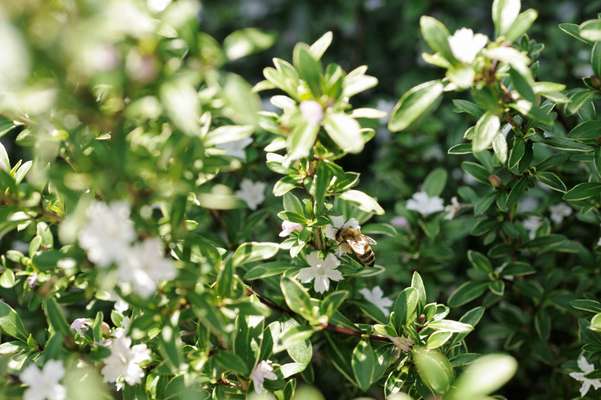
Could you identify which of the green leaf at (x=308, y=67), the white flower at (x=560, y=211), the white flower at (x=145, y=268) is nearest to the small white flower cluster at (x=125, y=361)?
the white flower at (x=145, y=268)

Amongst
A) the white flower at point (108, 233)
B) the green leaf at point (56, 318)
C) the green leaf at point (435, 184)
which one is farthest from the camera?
the green leaf at point (435, 184)

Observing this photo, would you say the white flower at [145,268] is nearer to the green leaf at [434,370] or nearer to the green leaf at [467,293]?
the green leaf at [434,370]

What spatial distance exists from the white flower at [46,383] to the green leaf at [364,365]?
0.51 m

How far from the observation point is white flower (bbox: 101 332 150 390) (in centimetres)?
122

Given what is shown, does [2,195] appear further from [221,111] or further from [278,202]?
[278,202]

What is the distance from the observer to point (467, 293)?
5.66ft

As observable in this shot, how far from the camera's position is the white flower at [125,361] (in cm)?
122

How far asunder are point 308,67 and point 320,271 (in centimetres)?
47

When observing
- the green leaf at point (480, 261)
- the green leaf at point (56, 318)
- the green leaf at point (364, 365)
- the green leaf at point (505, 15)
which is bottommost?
the green leaf at point (480, 261)

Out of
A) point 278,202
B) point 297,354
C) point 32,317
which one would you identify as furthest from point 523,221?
point 32,317

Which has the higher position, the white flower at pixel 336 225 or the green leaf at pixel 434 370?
the white flower at pixel 336 225

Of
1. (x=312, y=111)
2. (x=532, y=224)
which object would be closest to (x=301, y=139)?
(x=312, y=111)

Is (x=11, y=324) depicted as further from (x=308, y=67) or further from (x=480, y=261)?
(x=480, y=261)

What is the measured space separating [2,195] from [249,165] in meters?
0.84
